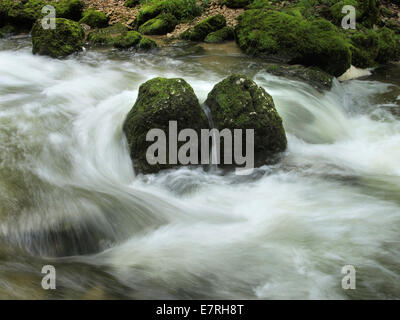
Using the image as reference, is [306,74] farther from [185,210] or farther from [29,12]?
[29,12]

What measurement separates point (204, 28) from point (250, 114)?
20.7 ft

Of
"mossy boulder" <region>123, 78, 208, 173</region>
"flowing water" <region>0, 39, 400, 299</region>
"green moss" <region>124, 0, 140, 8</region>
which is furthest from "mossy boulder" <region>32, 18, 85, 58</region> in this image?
"mossy boulder" <region>123, 78, 208, 173</region>

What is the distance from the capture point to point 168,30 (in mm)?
11031

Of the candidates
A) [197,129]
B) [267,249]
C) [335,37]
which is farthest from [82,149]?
[335,37]

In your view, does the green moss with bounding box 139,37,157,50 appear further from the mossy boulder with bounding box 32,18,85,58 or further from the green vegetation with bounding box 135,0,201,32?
the green vegetation with bounding box 135,0,201,32

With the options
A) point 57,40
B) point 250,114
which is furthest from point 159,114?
point 57,40

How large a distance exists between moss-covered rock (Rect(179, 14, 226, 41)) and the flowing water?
3.97m

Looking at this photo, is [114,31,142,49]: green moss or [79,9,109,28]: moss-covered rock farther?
[79,9,109,28]: moss-covered rock

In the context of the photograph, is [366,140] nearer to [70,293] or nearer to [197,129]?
[197,129]

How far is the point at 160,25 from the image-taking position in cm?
1084

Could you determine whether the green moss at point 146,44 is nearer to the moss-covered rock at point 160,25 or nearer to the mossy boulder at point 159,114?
the moss-covered rock at point 160,25

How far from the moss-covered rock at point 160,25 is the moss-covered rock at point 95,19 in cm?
142

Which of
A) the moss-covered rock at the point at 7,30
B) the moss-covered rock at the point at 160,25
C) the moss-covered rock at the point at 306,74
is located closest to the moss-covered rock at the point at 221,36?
the moss-covered rock at the point at 160,25

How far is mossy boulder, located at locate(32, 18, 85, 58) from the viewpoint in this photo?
29.2 feet
